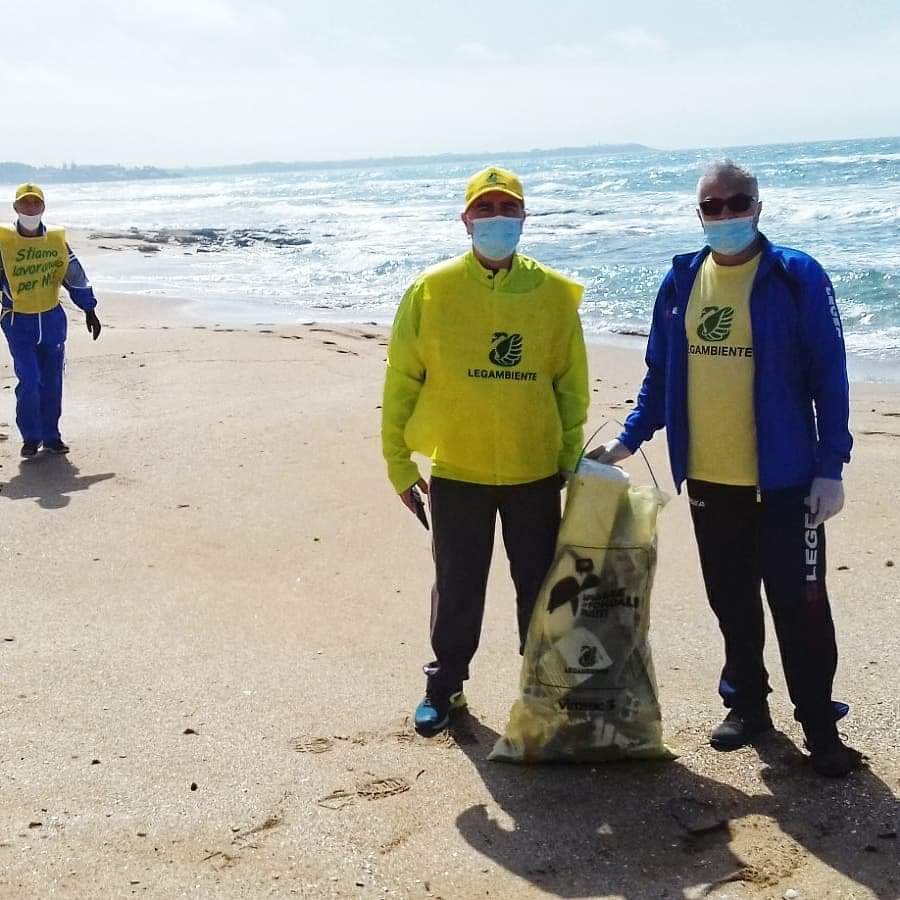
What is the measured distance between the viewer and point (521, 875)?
9.64ft

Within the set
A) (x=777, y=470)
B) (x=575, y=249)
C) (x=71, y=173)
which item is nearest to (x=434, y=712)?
(x=777, y=470)

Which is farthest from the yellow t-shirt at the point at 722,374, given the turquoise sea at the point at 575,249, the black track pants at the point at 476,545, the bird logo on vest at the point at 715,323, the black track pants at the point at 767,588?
the turquoise sea at the point at 575,249

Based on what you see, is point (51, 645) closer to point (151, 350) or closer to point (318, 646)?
point (318, 646)

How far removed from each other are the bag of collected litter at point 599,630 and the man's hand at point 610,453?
17 cm

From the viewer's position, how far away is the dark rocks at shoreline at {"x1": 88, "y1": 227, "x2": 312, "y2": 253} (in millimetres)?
29094

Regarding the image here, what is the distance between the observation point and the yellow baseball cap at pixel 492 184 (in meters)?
3.47

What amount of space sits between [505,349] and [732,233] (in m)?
0.76

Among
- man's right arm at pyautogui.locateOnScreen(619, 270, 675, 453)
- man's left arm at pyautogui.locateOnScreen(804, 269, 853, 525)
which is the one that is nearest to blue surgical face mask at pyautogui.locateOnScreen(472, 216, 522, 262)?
man's right arm at pyautogui.locateOnScreen(619, 270, 675, 453)

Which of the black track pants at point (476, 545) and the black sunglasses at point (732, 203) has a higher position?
the black sunglasses at point (732, 203)

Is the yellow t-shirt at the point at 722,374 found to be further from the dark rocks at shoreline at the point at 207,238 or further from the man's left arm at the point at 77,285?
the dark rocks at shoreline at the point at 207,238

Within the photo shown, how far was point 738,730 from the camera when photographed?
3578 millimetres

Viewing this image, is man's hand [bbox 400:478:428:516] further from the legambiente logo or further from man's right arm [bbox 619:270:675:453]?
man's right arm [bbox 619:270:675:453]

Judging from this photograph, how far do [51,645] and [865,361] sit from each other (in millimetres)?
8847

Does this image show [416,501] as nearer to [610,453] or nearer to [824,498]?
[610,453]
